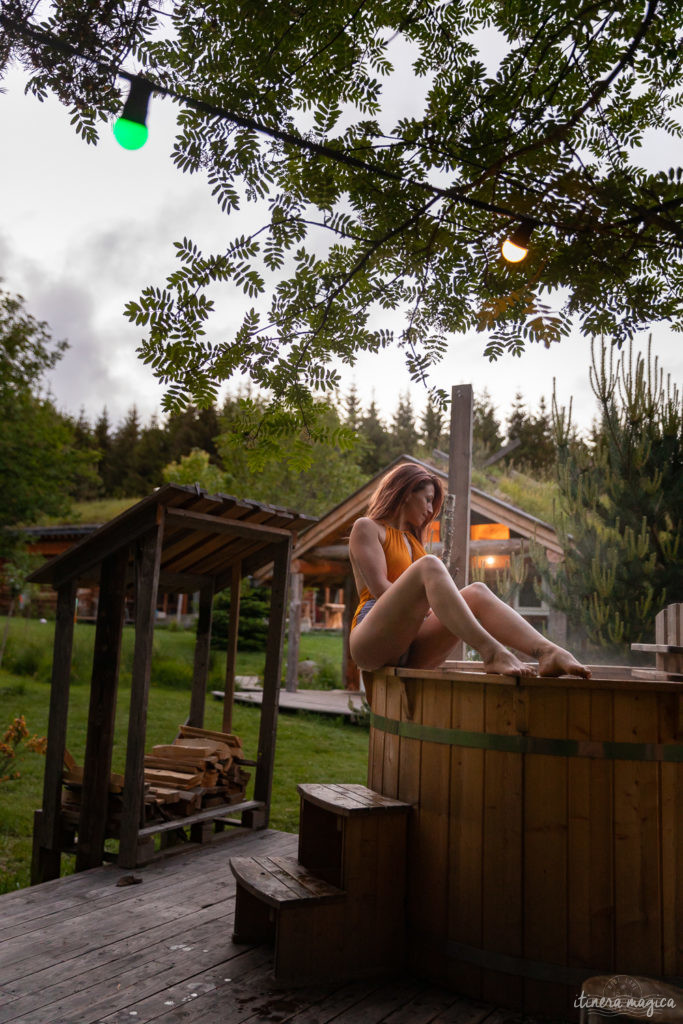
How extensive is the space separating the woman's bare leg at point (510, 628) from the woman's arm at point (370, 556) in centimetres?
40

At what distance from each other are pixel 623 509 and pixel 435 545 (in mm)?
4783

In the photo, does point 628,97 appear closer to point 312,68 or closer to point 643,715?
point 312,68

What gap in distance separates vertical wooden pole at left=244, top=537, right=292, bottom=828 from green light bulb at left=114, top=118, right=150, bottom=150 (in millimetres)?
3005

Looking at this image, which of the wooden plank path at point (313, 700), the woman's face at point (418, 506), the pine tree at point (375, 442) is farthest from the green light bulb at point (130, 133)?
the pine tree at point (375, 442)

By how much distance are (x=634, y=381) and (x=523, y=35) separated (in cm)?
709

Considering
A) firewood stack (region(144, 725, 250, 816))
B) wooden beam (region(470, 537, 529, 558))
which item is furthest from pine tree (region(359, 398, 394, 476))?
firewood stack (region(144, 725, 250, 816))

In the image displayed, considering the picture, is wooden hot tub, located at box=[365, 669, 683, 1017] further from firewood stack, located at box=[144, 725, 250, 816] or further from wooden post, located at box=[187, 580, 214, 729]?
wooden post, located at box=[187, 580, 214, 729]

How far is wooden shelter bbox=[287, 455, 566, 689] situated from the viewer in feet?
35.6

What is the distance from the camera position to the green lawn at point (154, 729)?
6.67 meters

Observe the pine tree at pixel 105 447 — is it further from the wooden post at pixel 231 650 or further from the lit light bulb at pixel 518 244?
the lit light bulb at pixel 518 244

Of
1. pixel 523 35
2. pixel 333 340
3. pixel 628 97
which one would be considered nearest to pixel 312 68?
pixel 523 35

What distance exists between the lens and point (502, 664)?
9.14 feet

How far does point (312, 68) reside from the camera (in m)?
2.86

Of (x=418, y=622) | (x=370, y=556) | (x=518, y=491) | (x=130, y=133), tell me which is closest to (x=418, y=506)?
(x=370, y=556)
